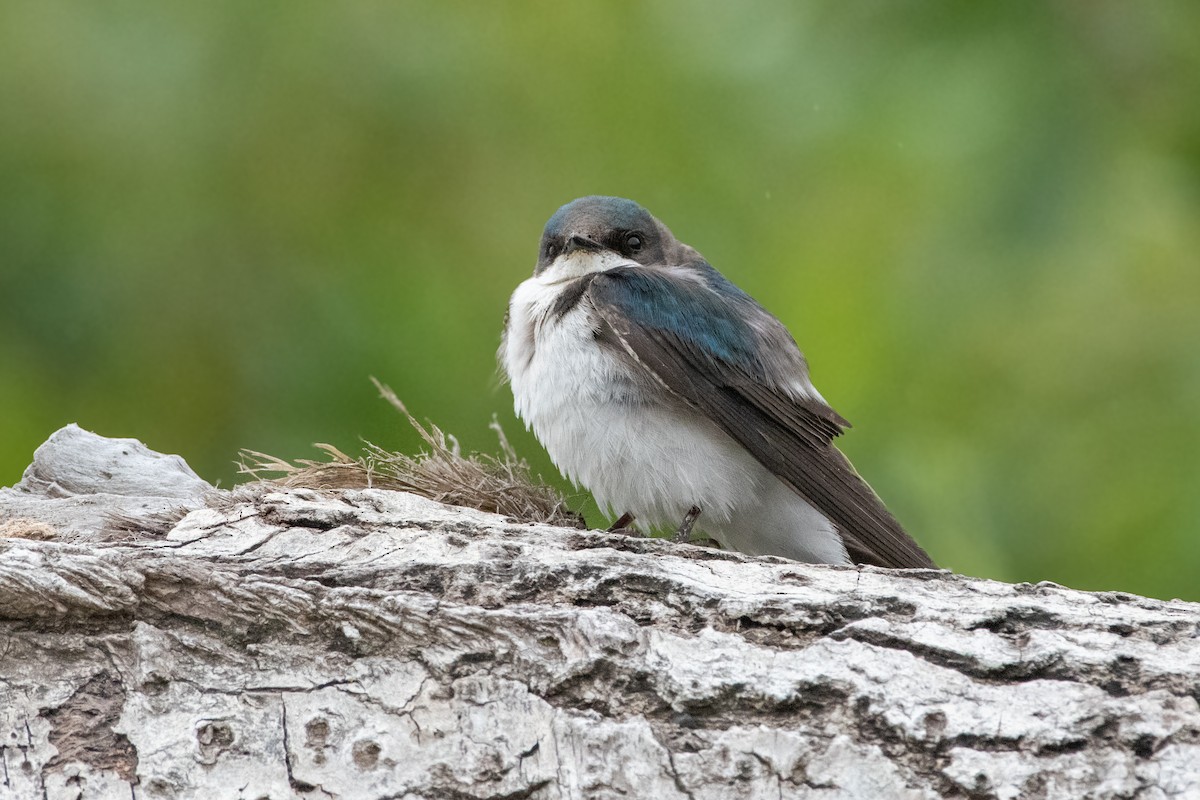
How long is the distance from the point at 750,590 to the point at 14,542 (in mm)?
1008

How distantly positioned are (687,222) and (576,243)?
0.84 metres

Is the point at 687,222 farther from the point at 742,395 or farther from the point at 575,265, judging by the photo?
the point at 742,395

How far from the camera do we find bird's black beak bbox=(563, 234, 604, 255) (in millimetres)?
3016

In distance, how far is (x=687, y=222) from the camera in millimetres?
3791

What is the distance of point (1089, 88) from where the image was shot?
3793mm

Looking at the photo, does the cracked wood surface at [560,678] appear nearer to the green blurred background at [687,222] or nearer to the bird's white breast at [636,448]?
the bird's white breast at [636,448]

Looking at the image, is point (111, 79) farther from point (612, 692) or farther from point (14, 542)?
point (612, 692)

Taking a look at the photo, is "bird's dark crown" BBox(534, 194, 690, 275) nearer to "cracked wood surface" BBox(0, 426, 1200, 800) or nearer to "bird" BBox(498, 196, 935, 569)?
"bird" BBox(498, 196, 935, 569)

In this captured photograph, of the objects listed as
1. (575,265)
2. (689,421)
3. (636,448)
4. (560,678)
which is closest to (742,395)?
(689,421)

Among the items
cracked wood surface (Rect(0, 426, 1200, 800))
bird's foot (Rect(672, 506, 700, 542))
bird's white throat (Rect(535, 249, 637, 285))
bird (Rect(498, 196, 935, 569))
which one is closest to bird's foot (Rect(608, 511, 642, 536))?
bird (Rect(498, 196, 935, 569))

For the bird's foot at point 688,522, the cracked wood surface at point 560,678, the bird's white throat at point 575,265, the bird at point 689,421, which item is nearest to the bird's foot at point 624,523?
the bird at point 689,421

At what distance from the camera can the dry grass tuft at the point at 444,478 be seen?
251 cm

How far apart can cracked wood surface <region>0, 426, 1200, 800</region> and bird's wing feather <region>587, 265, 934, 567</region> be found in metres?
0.63

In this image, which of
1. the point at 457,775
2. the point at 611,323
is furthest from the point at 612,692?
the point at 611,323
